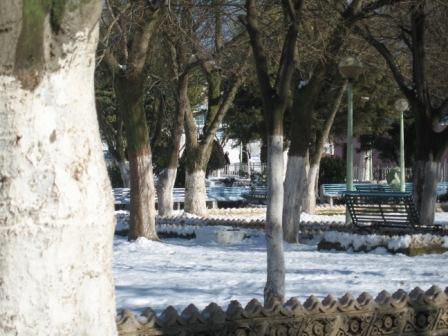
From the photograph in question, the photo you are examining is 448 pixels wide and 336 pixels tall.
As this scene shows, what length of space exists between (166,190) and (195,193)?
144 cm

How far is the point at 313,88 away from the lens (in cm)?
1488

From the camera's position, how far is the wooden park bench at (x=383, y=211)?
15.4 meters

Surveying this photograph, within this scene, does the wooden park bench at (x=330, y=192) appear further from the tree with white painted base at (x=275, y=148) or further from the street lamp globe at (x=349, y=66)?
the tree with white painted base at (x=275, y=148)

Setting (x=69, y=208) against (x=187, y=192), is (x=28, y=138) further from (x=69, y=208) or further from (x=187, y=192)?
(x=187, y=192)

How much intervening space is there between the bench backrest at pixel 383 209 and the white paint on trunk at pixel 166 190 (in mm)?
7360

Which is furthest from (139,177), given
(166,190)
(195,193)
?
(195,193)

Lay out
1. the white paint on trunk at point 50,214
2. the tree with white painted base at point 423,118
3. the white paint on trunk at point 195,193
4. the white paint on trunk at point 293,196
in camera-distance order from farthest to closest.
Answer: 1. the white paint on trunk at point 195,193
2. the tree with white painted base at point 423,118
3. the white paint on trunk at point 293,196
4. the white paint on trunk at point 50,214

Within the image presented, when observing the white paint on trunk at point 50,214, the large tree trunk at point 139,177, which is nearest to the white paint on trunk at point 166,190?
the large tree trunk at point 139,177

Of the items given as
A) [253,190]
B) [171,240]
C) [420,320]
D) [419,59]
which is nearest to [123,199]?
[253,190]

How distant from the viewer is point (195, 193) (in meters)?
24.1

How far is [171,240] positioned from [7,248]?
553 inches

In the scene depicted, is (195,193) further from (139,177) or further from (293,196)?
(293,196)

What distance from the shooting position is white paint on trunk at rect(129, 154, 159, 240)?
15.4 m

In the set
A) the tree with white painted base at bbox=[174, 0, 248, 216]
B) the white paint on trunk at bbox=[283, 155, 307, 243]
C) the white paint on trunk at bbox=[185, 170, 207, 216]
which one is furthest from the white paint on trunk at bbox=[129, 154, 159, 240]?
the white paint on trunk at bbox=[185, 170, 207, 216]
